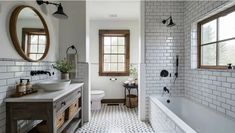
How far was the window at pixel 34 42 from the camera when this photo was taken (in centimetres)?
202

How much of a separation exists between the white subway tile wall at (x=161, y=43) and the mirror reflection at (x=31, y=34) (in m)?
1.97

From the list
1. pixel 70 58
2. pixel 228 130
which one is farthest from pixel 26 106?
pixel 228 130

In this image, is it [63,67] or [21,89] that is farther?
[63,67]

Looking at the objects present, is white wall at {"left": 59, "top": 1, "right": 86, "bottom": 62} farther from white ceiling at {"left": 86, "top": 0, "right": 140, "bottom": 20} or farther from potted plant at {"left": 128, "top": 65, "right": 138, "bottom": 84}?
potted plant at {"left": 128, "top": 65, "right": 138, "bottom": 84}

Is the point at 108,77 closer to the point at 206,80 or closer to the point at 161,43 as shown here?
the point at 161,43

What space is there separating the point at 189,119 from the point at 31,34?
286 centimetres

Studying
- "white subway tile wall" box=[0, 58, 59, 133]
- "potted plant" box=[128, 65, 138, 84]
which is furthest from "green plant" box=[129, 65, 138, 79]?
"white subway tile wall" box=[0, 58, 59, 133]

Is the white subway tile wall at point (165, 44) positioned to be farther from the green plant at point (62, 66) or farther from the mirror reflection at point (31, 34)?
the mirror reflection at point (31, 34)

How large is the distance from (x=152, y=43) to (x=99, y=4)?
1.52 m

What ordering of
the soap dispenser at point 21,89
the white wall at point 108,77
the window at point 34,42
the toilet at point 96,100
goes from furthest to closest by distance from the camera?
the white wall at point 108,77 → the toilet at point 96,100 → the window at point 34,42 → the soap dispenser at point 21,89

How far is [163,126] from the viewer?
90.7 inches

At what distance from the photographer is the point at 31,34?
2176mm

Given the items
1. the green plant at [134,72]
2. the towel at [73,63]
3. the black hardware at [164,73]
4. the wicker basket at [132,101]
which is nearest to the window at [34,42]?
the towel at [73,63]

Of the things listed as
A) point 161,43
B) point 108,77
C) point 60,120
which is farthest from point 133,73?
point 60,120
